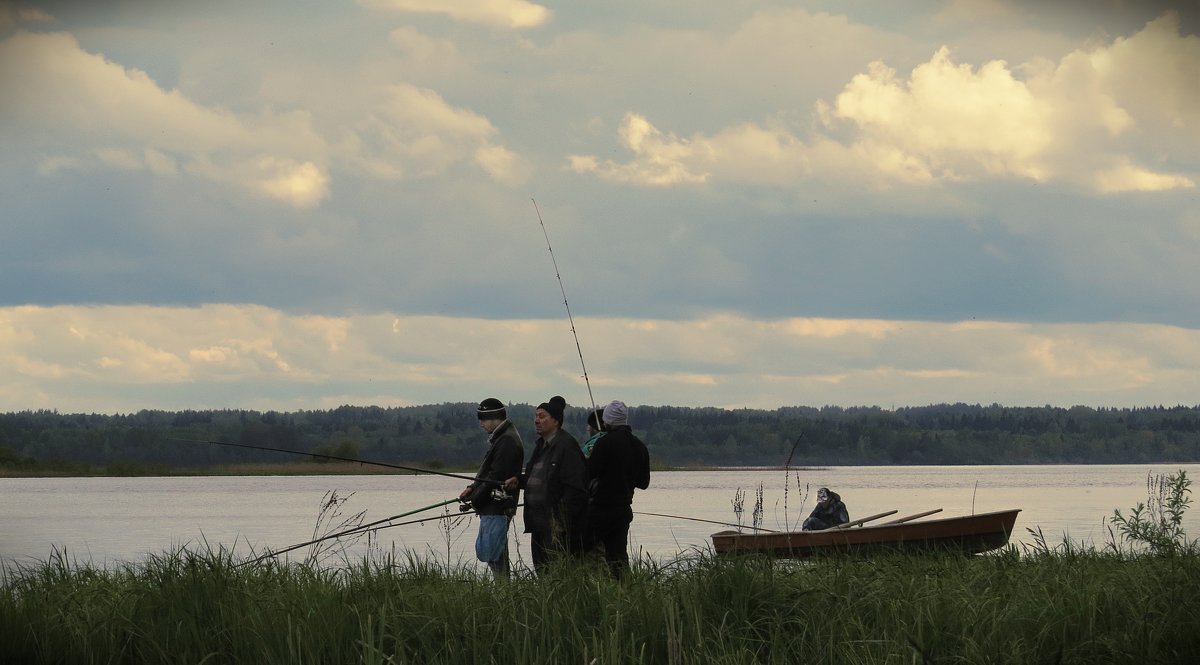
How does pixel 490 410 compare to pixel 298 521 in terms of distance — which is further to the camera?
pixel 298 521

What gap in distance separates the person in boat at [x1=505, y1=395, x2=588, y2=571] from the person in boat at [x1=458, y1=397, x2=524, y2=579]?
167 mm

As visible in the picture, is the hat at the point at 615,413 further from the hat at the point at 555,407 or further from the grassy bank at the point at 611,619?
the grassy bank at the point at 611,619

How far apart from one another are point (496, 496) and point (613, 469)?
50.5 inches

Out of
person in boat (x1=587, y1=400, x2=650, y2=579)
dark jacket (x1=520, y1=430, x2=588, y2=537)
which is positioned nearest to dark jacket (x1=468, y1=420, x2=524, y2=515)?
dark jacket (x1=520, y1=430, x2=588, y2=537)

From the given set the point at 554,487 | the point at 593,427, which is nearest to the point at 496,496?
the point at 554,487

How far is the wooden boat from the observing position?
565 inches

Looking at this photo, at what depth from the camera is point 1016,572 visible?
421 inches

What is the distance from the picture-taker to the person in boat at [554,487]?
1070 centimetres

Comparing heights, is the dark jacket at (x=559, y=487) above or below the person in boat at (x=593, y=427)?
below

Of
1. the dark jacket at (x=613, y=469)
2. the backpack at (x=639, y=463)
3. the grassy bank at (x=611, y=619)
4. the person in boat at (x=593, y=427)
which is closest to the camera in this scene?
the grassy bank at (x=611, y=619)

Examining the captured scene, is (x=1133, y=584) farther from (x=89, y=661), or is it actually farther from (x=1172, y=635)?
(x=89, y=661)

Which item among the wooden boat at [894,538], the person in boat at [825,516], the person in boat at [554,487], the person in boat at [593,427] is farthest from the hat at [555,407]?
the person in boat at [825,516]

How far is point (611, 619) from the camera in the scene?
8.06 meters

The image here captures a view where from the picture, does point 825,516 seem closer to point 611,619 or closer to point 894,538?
point 894,538
